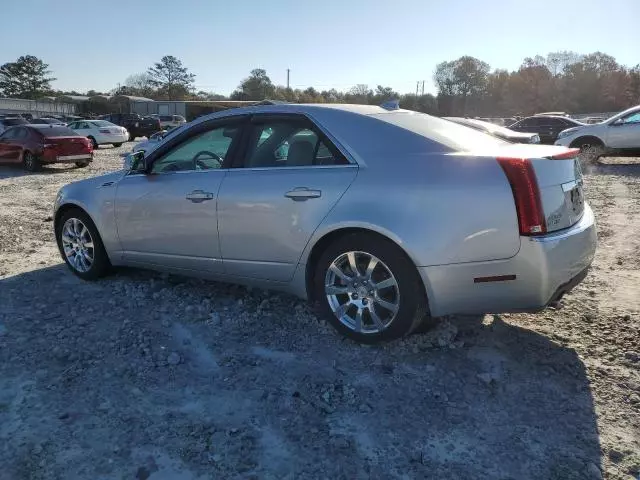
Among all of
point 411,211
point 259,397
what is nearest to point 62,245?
point 259,397

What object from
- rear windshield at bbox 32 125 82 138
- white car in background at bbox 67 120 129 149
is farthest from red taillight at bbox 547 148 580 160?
white car in background at bbox 67 120 129 149

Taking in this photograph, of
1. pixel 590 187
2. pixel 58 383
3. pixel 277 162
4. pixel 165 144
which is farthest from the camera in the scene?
pixel 590 187

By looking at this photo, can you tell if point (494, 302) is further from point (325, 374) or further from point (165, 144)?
point (165, 144)

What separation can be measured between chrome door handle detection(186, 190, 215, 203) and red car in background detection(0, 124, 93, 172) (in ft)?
43.3

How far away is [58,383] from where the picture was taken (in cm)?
326

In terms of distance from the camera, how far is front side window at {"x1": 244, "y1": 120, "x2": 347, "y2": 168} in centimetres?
382

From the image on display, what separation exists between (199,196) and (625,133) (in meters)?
14.8

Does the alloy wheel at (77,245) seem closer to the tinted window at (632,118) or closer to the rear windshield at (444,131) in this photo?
the rear windshield at (444,131)

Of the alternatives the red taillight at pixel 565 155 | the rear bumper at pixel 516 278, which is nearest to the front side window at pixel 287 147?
the rear bumper at pixel 516 278

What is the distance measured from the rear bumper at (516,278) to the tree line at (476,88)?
6596 cm

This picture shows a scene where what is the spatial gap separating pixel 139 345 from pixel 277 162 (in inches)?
62.6

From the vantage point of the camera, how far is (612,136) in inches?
615

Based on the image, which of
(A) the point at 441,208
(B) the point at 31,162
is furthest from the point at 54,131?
(A) the point at 441,208

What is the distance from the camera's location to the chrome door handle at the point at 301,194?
367 centimetres
